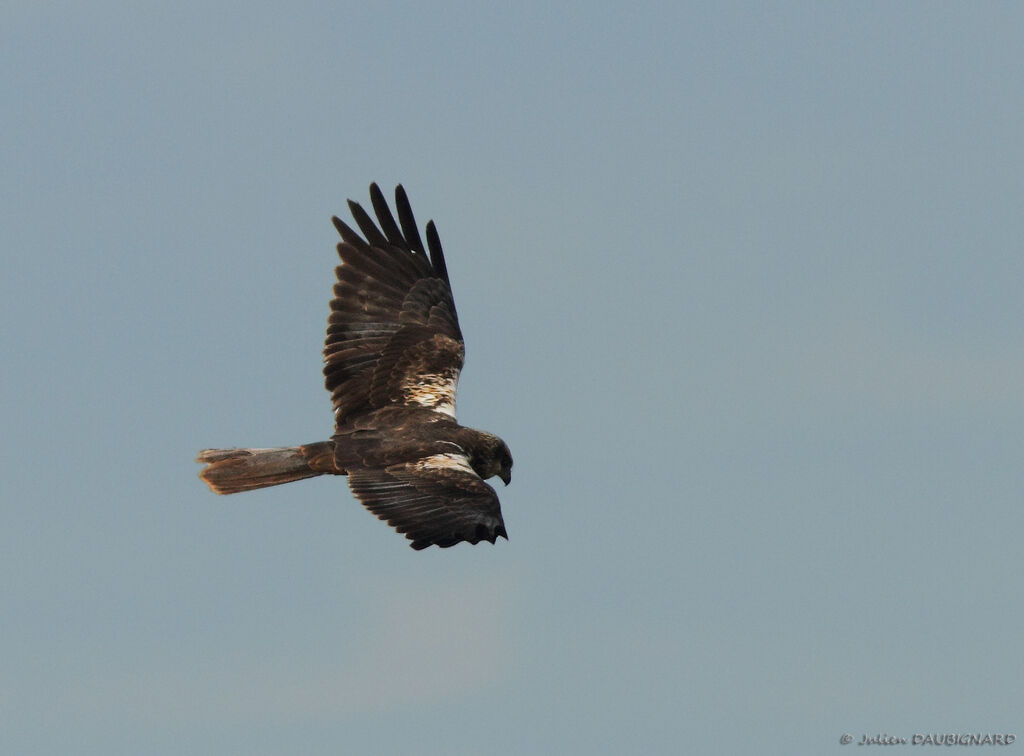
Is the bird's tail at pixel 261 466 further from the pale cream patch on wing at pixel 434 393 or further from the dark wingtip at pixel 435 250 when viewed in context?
the dark wingtip at pixel 435 250

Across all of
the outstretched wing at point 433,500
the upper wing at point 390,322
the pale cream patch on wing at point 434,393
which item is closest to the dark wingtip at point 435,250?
the upper wing at point 390,322

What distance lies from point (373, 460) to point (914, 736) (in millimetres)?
6009

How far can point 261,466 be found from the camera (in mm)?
16641

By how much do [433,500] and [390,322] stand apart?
146 inches

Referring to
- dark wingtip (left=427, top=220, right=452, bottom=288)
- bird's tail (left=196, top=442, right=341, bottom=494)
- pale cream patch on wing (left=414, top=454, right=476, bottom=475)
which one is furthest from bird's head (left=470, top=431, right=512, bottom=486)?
dark wingtip (left=427, top=220, right=452, bottom=288)

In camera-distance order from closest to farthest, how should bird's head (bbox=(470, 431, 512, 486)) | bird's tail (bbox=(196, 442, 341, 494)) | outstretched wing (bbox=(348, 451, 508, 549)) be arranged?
1. outstretched wing (bbox=(348, 451, 508, 549))
2. bird's tail (bbox=(196, 442, 341, 494))
3. bird's head (bbox=(470, 431, 512, 486))

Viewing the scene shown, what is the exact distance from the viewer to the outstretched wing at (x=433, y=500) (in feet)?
46.9

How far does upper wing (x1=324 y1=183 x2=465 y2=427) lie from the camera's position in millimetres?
17422

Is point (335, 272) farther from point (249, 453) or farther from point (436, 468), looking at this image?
point (436, 468)

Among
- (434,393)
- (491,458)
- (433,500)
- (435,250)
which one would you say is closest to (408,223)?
(435,250)

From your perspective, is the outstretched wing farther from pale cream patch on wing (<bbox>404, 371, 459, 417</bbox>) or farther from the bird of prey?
pale cream patch on wing (<bbox>404, 371, 459, 417</bbox>)

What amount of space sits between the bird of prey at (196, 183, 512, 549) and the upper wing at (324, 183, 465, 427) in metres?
0.01

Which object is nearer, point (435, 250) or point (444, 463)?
point (444, 463)

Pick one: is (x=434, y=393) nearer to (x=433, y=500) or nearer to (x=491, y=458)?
(x=491, y=458)
